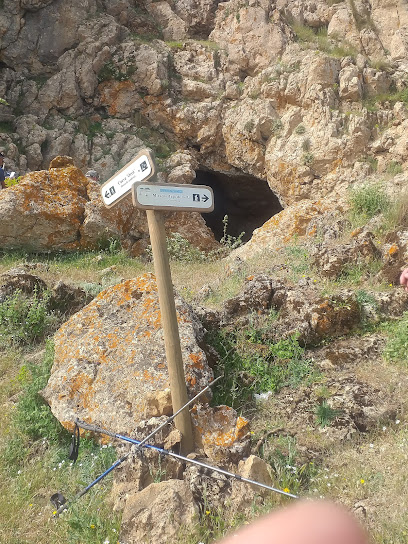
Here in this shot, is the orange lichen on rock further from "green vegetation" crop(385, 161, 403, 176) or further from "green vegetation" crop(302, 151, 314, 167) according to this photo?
"green vegetation" crop(302, 151, 314, 167)

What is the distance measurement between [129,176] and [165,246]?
50cm

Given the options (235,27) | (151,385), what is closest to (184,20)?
(235,27)

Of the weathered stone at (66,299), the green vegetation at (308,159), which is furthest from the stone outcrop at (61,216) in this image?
the green vegetation at (308,159)

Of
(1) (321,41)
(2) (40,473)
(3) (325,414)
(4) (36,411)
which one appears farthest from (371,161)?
(2) (40,473)

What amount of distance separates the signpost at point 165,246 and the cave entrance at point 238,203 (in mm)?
9062

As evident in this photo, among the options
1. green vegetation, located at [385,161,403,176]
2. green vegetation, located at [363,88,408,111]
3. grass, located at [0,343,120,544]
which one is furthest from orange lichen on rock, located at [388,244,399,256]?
green vegetation, located at [363,88,408,111]

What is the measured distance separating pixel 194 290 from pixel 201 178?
7.37m

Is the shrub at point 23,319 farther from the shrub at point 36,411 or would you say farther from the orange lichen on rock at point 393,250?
the orange lichen on rock at point 393,250

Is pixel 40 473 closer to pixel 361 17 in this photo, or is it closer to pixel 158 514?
pixel 158 514

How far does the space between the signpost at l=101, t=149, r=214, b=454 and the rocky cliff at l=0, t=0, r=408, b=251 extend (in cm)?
674

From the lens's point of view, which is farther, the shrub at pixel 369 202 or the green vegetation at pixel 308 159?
the green vegetation at pixel 308 159

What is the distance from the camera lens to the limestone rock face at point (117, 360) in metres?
2.94

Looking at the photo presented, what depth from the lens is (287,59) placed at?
406 inches

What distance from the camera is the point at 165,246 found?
2.60 meters
